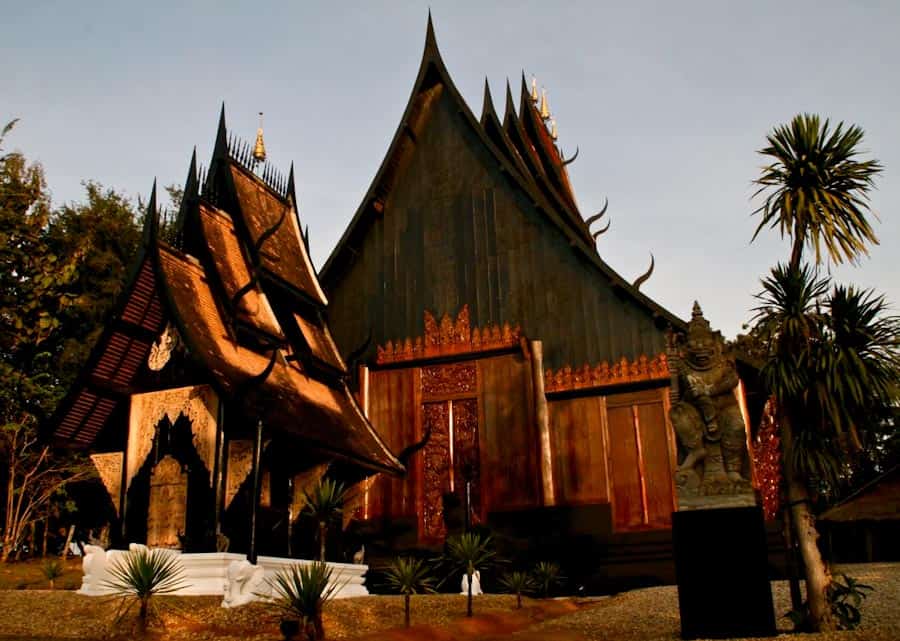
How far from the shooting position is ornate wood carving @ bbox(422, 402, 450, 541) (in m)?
16.0

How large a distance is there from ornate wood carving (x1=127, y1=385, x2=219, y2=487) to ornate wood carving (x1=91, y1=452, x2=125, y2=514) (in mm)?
576

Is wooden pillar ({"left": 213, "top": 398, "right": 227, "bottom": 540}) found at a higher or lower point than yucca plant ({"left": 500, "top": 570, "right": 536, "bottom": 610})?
higher

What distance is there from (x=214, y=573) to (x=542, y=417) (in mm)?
7149

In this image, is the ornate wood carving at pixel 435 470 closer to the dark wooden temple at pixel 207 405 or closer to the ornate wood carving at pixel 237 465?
the dark wooden temple at pixel 207 405

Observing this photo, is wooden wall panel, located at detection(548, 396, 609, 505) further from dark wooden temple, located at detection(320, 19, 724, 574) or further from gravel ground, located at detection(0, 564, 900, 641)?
gravel ground, located at detection(0, 564, 900, 641)

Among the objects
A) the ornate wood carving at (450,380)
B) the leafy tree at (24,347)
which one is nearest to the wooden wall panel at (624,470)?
the ornate wood carving at (450,380)

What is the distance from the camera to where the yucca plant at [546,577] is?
13547 millimetres

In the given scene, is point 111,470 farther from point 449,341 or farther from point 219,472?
point 449,341

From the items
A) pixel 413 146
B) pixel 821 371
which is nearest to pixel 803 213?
pixel 821 371

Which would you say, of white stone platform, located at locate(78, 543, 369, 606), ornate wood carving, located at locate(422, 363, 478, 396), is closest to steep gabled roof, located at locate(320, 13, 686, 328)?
ornate wood carving, located at locate(422, 363, 478, 396)

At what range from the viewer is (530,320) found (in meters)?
16.8

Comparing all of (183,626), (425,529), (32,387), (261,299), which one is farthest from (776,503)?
(32,387)

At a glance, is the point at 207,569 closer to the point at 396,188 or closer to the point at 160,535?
the point at 160,535

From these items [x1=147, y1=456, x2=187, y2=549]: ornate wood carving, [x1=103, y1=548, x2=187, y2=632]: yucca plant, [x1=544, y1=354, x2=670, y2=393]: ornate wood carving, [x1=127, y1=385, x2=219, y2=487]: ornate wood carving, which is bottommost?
[x1=103, y1=548, x2=187, y2=632]: yucca plant
